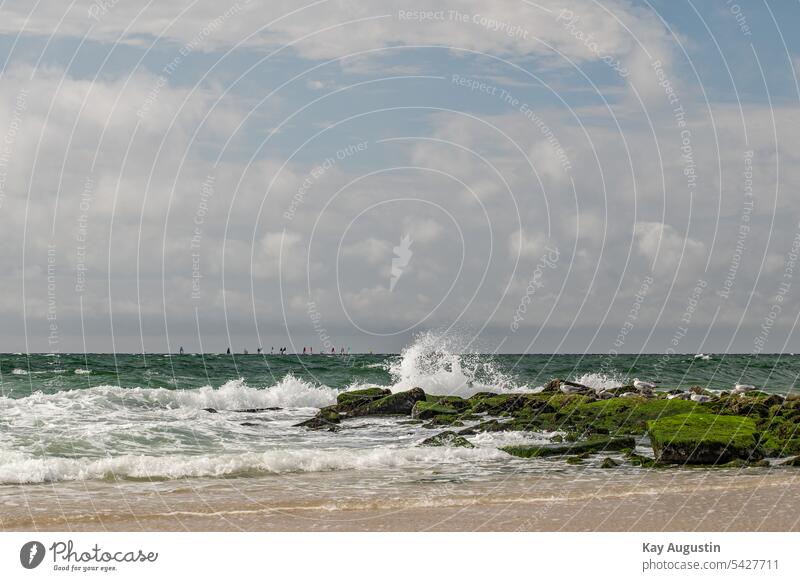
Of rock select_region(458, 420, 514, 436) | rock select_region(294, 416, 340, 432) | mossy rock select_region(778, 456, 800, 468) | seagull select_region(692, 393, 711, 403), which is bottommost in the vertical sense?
mossy rock select_region(778, 456, 800, 468)

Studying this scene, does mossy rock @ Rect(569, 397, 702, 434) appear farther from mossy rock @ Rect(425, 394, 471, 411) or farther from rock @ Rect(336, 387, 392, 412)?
rock @ Rect(336, 387, 392, 412)

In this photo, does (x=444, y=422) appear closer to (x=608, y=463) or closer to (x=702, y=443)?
(x=608, y=463)

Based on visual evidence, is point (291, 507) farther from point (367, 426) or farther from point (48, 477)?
point (367, 426)

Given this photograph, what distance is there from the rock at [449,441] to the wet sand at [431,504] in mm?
4955

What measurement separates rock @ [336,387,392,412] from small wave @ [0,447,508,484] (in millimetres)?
11115

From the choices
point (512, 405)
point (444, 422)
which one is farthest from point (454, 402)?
point (444, 422)

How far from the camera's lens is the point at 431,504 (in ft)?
52.0

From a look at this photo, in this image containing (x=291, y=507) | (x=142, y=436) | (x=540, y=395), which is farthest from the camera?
(x=540, y=395)

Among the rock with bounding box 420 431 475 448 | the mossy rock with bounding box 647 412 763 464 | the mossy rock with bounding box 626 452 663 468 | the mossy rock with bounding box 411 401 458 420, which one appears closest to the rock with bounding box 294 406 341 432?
the mossy rock with bounding box 411 401 458 420

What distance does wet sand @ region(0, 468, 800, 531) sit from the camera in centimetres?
1414
